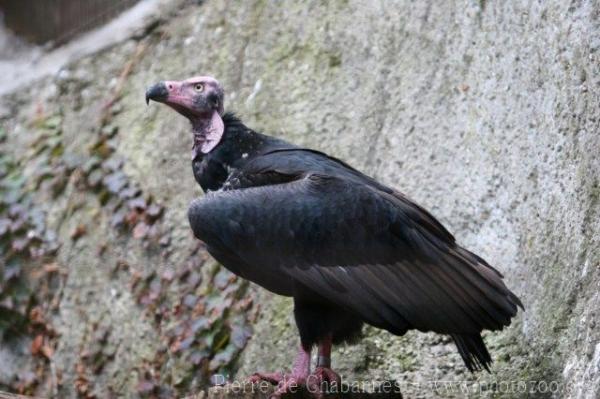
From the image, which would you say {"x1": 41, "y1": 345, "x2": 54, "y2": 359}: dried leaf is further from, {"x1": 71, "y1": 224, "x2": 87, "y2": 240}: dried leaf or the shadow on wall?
the shadow on wall

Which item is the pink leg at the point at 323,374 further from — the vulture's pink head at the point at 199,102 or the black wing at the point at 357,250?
the vulture's pink head at the point at 199,102

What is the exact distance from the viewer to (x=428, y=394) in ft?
19.0

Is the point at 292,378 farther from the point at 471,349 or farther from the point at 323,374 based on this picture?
the point at 471,349

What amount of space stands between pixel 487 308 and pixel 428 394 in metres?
1.10

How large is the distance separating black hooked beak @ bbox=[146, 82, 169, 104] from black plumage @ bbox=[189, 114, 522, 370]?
2.23ft

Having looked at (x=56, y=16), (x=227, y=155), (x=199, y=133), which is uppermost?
(x=56, y=16)

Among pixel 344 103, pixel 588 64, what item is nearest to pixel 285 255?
pixel 588 64

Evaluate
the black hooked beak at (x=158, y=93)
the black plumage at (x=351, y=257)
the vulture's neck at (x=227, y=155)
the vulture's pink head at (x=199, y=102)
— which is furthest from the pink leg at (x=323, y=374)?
the black hooked beak at (x=158, y=93)

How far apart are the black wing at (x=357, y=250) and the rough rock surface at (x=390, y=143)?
1.67 feet

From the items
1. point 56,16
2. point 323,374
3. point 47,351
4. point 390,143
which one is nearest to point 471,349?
point 323,374

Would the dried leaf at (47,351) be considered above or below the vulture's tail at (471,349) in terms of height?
above

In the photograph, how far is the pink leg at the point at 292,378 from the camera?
476 centimetres

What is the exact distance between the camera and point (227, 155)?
Result: 541 cm

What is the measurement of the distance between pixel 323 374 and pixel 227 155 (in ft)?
3.61
